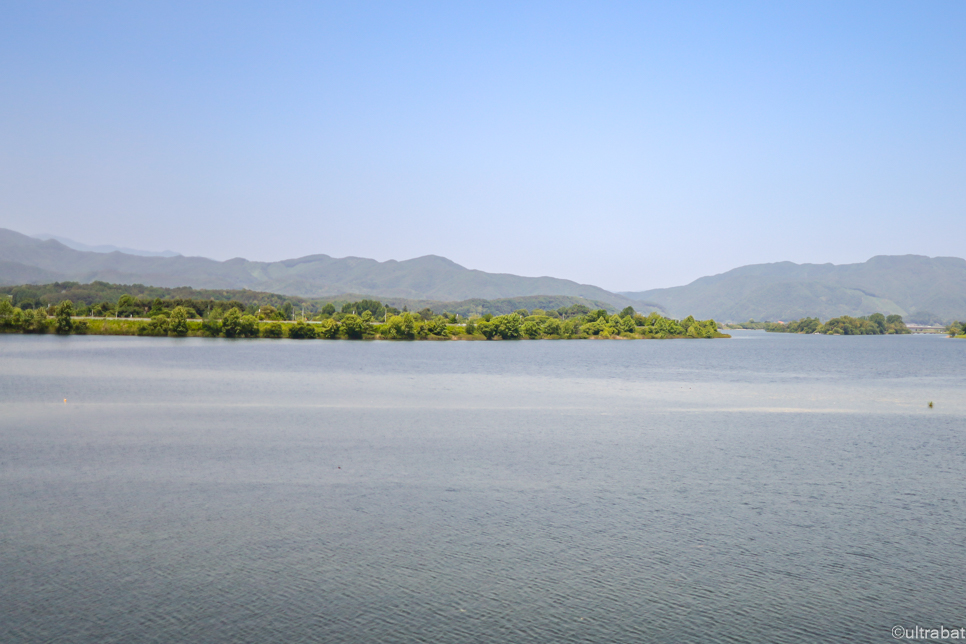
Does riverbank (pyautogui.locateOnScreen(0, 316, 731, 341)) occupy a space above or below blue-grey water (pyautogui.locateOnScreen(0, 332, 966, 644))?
above

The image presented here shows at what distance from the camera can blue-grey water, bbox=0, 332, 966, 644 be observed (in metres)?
13.8

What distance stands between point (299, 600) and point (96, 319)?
185 m

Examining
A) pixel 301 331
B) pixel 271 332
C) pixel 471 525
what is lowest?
pixel 471 525

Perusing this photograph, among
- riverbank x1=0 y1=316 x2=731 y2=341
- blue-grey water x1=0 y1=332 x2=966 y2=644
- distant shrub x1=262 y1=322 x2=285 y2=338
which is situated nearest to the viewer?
blue-grey water x1=0 y1=332 x2=966 y2=644

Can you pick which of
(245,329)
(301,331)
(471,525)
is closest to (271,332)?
(245,329)

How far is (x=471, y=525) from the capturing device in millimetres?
19469

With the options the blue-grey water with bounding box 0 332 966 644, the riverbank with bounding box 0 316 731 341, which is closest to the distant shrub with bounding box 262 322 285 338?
the riverbank with bounding box 0 316 731 341

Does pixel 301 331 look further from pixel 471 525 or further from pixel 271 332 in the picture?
pixel 471 525

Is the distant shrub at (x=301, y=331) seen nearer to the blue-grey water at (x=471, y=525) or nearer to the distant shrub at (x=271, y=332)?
the distant shrub at (x=271, y=332)

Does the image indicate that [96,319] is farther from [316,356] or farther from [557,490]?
[557,490]

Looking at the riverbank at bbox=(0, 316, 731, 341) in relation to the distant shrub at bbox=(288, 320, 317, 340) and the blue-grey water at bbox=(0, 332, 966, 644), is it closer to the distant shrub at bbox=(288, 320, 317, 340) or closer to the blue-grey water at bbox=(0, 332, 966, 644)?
the distant shrub at bbox=(288, 320, 317, 340)

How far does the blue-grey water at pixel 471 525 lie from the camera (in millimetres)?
13820

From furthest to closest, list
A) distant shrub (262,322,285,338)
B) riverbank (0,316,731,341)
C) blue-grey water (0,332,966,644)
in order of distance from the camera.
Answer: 1. distant shrub (262,322,285,338)
2. riverbank (0,316,731,341)
3. blue-grey water (0,332,966,644)

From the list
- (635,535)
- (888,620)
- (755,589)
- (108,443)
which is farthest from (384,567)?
(108,443)
